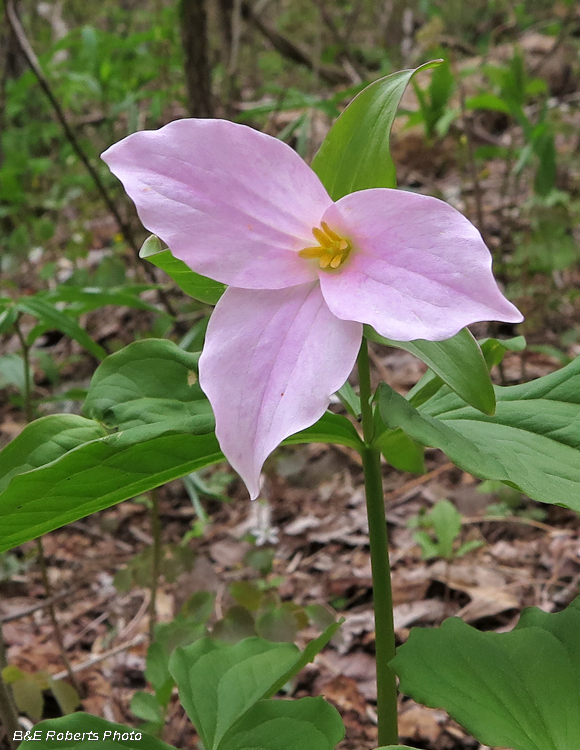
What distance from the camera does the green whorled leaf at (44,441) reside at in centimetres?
73

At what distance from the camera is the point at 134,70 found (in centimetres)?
370

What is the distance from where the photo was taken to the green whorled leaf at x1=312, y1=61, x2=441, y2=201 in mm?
691

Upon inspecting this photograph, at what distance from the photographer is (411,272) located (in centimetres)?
60

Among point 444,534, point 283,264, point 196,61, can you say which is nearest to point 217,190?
point 283,264

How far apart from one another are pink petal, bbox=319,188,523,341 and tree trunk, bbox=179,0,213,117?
2078 millimetres

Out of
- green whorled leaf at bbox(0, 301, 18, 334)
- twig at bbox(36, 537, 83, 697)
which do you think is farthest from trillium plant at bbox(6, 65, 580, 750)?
twig at bbox(36, 537, 83, 697)

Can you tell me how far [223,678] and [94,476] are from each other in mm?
370

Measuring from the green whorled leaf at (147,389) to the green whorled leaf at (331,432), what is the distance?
4.9 inches

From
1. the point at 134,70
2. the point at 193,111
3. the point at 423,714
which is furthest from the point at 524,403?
the point at 134,70

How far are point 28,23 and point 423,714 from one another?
6.71 meters

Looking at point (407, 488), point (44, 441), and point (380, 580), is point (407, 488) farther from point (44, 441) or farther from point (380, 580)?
point (44, 441)

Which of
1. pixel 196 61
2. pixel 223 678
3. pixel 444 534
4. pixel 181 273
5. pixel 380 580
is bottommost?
pixel 444 534

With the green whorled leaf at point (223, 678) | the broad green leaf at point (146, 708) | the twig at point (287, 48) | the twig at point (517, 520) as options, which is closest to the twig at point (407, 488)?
the twig at point (517, 520)

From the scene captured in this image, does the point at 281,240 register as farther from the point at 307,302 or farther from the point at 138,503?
the point at 138,503
